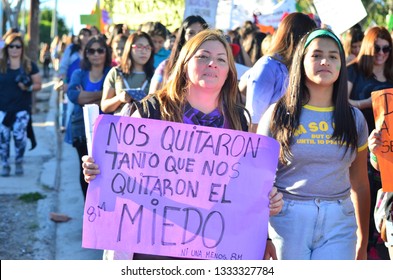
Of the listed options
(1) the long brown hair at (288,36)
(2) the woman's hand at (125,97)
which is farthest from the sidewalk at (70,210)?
(1) the long brown hair at (288,36)

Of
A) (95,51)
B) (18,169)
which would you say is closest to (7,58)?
(18,169)

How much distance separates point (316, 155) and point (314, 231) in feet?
1.20

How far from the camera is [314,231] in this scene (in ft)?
13.9

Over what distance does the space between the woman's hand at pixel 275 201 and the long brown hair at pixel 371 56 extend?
→ 3.18 meters

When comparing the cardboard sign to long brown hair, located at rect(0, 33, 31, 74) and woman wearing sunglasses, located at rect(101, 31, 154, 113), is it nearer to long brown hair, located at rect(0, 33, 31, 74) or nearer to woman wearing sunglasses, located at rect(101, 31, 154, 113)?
woman wearing sunglasses, located at rect(101, 31, 154, 113)

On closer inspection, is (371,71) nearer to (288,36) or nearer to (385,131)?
(288,36)

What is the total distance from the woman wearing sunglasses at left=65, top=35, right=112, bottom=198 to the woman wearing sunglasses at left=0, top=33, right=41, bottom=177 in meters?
2.40

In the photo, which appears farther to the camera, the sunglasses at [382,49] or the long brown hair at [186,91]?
the sunglasses at [382,49]

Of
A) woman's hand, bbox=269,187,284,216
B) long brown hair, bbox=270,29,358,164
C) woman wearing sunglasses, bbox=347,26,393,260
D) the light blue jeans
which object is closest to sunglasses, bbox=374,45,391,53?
woman wearing sunglasses, bbox=347,26,393,260

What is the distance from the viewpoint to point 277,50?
18.1 ft

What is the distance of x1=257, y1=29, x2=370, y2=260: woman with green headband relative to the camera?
4.23 m

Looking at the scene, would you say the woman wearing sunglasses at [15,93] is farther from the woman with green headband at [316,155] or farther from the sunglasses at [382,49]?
the woman with green headband at [316,155]

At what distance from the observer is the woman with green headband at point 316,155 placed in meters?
4.23
